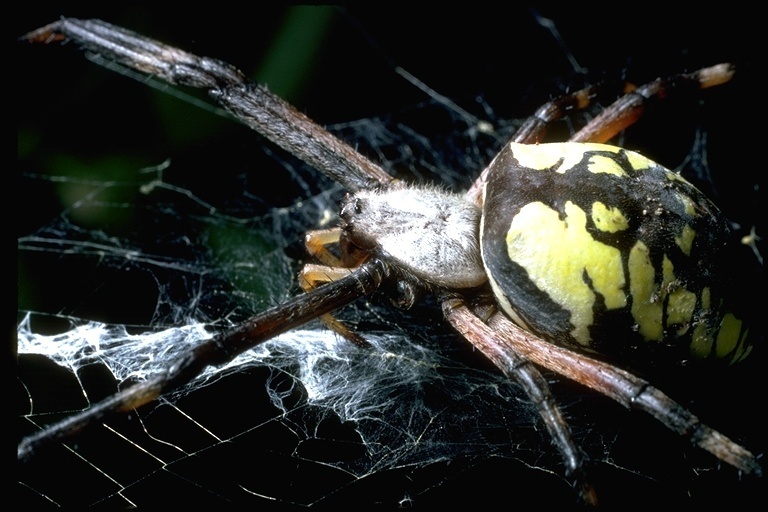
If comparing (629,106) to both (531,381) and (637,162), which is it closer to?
(637,162)

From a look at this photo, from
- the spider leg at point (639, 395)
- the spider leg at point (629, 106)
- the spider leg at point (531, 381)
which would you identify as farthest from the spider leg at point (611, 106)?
the spider leg at point (639, 395)

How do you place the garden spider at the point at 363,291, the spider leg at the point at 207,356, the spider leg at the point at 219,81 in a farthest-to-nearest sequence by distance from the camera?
the spider leg at the point at 219,81, the garden spider at the point at 363,291, the spider leg at the point at 207,356

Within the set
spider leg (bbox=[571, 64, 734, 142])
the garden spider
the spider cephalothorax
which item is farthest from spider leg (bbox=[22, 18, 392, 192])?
spider leg (bbox=[571, 64, 734, 142])

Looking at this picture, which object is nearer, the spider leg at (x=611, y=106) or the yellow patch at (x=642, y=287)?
the yellow patch at (x=642, y=287)

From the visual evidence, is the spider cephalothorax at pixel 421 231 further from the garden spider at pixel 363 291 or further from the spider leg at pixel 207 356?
the spider leg at pixel 207 356

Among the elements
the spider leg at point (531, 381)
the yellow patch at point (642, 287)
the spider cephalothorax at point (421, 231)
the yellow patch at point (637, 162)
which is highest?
the yellow patch at point (637, 162)

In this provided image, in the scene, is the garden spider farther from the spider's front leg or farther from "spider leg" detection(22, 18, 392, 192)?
the spider's front leg

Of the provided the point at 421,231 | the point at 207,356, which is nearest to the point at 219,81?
the point at 421,231
